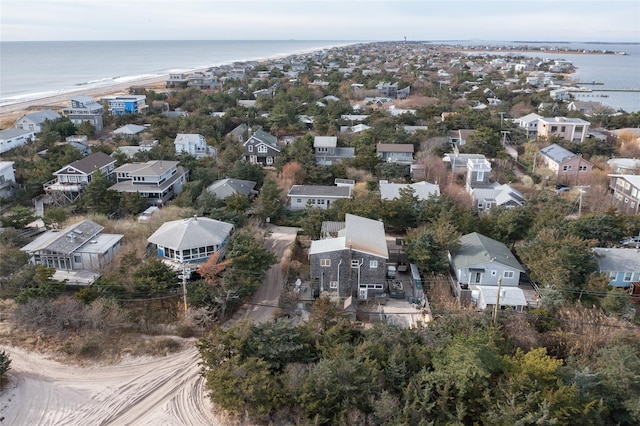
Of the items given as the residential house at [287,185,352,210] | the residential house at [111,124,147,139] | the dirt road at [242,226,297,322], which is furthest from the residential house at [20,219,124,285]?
the residential house at [111,124,147,139]

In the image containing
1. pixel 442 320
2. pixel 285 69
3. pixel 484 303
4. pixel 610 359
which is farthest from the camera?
pixel 285 69

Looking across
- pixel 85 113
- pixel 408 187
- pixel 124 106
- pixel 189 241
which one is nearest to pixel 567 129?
pixel 408 187

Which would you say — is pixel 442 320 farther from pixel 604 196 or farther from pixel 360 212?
pixel 604 196

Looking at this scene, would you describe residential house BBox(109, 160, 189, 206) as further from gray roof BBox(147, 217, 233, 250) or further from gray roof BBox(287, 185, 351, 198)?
gray roof BBox(287, 185, 351, 198)

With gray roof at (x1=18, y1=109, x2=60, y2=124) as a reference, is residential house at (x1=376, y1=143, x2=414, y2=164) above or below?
below

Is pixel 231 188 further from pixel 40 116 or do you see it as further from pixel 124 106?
pixel 124 106

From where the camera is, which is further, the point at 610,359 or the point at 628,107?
the point at 628,107

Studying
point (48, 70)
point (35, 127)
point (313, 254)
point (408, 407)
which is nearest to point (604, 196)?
point (313, 254)

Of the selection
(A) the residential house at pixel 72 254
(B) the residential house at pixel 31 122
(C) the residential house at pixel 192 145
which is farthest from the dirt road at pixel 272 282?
(B) the residential house at pixel 31 122
